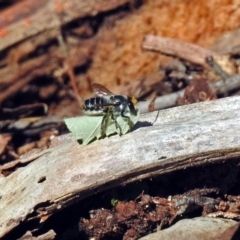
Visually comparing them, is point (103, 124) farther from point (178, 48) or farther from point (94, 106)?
point (178, 48)

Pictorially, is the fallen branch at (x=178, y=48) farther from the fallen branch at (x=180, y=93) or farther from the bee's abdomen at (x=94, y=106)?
the bee's abdomen at (x=94, y=106)

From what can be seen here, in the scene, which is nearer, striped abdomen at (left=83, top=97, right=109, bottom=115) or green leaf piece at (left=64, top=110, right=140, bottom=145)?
green leaf piece at (left=64, top=110, right=140, bottom=145)

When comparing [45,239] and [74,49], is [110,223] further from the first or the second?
[74,49]

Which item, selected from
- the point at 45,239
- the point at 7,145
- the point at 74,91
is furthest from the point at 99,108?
the point at 74,91

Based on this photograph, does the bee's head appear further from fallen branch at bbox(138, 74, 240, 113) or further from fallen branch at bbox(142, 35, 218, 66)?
fallen branch at bbox(142, 35, 218, 66)

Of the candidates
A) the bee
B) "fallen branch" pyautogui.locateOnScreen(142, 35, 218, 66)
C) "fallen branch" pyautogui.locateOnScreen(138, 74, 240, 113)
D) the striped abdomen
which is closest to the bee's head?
the bee

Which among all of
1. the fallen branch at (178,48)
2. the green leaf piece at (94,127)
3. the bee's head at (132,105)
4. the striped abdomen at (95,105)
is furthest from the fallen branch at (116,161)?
the fallen branch at (178,48)

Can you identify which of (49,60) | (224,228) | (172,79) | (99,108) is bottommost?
(224,228)
